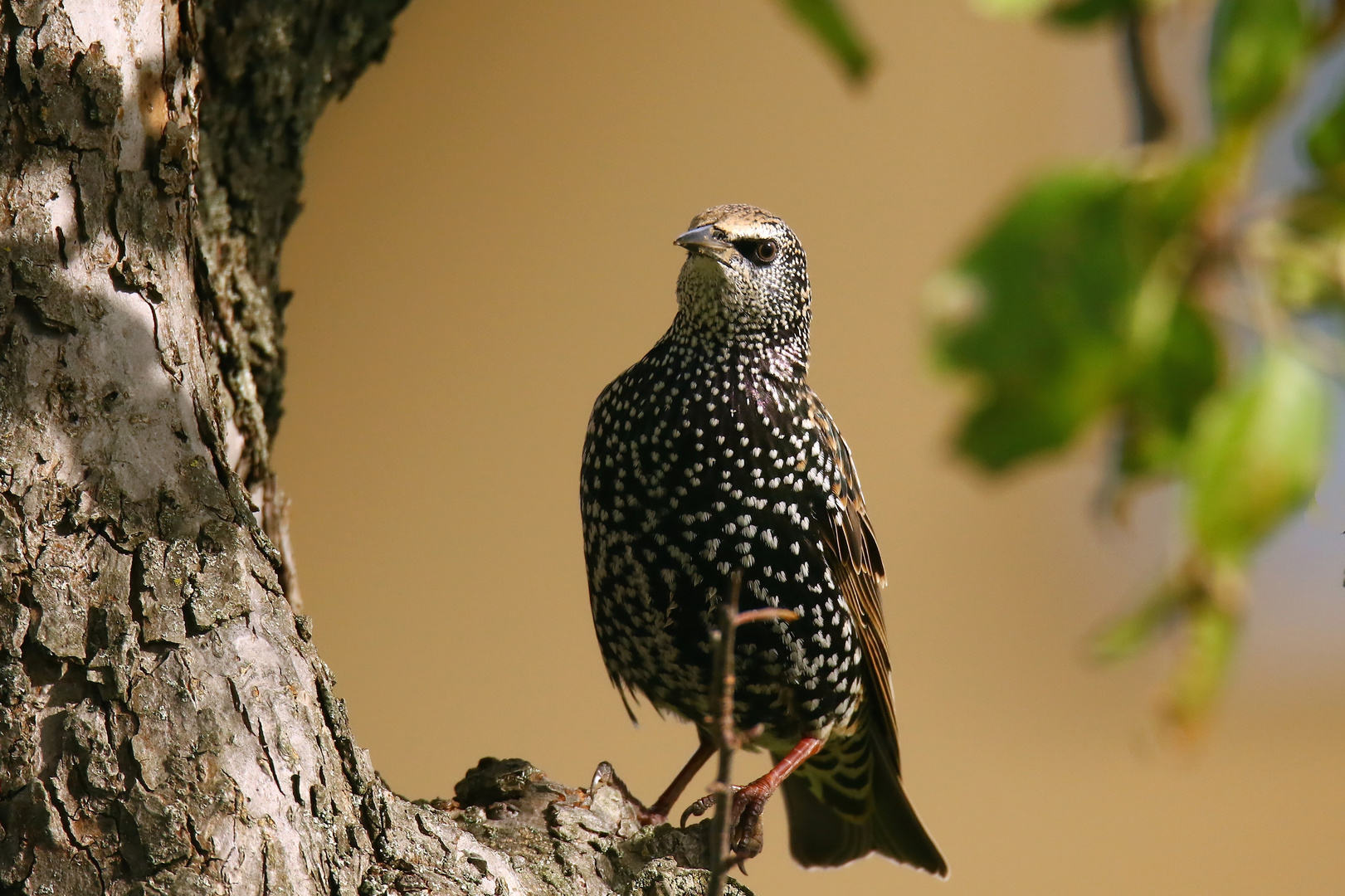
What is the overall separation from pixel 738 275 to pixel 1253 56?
2.01 m

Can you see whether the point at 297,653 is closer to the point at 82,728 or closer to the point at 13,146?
the point at 82,728

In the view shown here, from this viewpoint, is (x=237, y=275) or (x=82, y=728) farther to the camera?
(x=237, y=275)

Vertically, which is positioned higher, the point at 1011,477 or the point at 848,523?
the point at 848,523

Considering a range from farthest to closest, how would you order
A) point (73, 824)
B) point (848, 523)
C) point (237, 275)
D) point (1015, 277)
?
1. point (848, 523)
2. point (237, 275)
3. point (73, 824)
4. point (1015, 277)

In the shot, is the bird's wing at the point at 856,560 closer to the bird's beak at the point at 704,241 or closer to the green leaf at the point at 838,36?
the bird's beak at the point at 704,241

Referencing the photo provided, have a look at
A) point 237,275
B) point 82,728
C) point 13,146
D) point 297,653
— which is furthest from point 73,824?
point 237,275

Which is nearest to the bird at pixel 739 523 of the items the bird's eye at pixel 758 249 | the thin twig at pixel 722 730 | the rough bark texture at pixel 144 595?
the bird's eye at pixel 758 249

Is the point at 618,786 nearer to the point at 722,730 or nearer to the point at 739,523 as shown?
the point at 739,523

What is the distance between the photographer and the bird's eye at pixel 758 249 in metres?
2.45

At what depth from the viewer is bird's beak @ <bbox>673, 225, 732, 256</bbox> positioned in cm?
235

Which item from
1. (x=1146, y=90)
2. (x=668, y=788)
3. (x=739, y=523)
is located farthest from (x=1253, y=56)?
(x=668, y=788)

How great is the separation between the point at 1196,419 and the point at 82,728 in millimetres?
1452

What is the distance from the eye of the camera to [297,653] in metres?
1.68

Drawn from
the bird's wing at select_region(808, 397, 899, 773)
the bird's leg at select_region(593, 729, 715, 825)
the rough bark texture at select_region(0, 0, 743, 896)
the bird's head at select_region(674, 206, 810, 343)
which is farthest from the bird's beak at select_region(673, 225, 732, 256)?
the bird's leg at select_region(593, 729, 715, 825)
